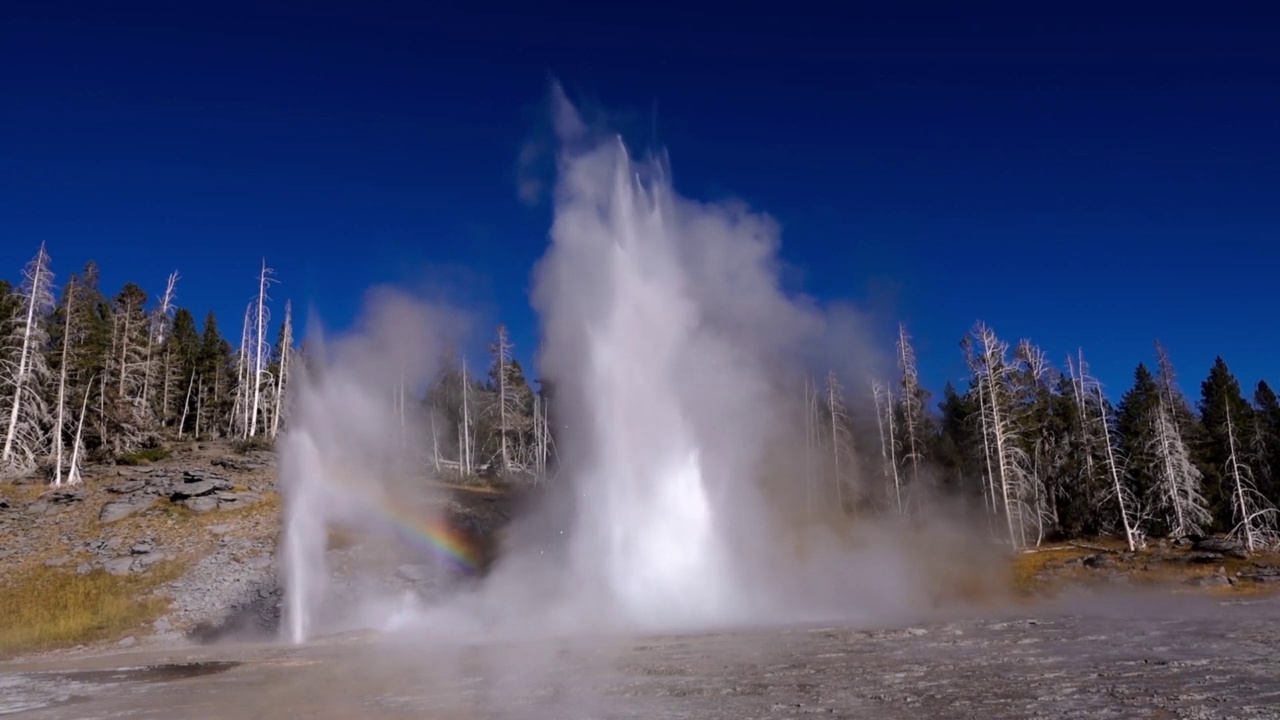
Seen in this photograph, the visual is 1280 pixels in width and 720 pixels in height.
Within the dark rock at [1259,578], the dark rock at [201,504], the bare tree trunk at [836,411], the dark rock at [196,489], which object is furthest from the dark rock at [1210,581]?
the dark rock at [196,489]

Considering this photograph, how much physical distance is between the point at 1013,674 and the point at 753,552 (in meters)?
14.5

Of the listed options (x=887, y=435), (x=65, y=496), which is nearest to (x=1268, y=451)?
(x=887, y=435)

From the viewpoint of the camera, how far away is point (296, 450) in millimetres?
26109

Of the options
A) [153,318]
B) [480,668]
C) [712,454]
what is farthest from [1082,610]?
[153,318]

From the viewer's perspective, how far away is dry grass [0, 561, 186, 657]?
80.8 feet

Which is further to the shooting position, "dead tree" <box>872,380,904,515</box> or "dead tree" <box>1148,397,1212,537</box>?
"dead tree" <box>872,380,904,515</box>

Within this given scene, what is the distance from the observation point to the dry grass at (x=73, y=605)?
2464 cm

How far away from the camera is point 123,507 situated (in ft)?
113

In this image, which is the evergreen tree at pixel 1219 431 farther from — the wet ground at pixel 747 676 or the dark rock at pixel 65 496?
the dark rock at pixel 65 496

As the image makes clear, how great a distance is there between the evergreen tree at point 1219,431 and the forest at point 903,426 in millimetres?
134

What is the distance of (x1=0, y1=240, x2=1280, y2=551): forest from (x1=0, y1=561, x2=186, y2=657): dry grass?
9.33m

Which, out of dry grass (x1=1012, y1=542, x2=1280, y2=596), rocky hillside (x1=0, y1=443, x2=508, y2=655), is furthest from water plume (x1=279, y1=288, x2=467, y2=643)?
dry grass (x1=1012, y1=542, x2=1280, y2=596)

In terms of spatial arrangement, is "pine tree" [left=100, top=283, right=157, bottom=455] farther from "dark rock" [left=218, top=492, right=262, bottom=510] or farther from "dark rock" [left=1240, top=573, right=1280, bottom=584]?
"dark rock" [left=1240, top=573, right=1280, bottom=584]

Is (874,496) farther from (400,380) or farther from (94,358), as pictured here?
(94,358)
